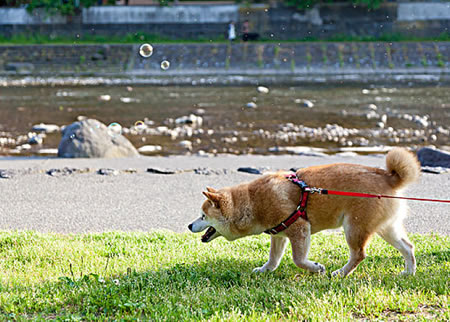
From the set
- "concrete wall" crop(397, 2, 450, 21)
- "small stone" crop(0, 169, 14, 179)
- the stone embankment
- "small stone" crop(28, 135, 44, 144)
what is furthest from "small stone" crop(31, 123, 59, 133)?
"concrete wall" crop(397, 2, 450, 21)

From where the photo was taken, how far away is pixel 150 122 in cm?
1933

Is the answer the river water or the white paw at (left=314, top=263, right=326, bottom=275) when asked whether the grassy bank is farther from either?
the white paw at (left=314, top=263, right=326, bottom=275)

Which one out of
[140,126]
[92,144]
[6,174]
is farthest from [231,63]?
[6,174]

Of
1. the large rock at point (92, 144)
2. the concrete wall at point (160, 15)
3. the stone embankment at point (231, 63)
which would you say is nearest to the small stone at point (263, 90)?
the stone embankment at point (231, 63)

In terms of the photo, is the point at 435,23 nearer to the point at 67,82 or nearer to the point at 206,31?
the point at 206,31

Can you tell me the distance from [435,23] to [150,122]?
2719 cm

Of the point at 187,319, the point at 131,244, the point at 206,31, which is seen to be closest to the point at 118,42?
the point at 206,31

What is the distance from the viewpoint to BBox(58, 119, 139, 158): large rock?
1291 cm

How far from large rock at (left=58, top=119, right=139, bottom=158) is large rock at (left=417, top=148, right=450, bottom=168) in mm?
5760

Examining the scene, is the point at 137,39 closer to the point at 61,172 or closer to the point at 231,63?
the point at 231,63

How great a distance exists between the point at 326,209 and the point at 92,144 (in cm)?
844

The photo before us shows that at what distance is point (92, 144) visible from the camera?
13.0 m

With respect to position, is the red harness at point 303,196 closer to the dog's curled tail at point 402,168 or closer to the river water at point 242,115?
the dog's curled tail at point 402,168

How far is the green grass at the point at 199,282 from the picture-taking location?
181 inches
